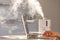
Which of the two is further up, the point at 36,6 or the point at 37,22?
the point at 36,6

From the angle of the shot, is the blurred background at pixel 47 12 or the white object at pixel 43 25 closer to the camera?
the white object at pixel 43 25

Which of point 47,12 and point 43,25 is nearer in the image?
point 43,25

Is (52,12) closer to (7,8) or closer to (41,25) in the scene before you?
(41,25)

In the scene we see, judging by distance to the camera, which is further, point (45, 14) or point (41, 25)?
point (45, 14)

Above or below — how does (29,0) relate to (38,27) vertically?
above

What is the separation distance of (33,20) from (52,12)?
212 mm

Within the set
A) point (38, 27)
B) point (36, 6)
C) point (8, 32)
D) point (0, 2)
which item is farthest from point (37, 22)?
point (0, 2)

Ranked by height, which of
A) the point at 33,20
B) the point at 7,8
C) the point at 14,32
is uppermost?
the point at 7,8

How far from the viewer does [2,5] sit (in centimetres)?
123

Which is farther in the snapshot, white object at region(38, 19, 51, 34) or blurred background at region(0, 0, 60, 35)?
blurred background at region(0, 0, 60, 35)

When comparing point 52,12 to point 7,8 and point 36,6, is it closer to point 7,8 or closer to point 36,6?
point 36,6

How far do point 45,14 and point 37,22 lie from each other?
13 cm

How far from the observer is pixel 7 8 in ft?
4.03

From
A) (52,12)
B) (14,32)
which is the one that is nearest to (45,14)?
(52,12)
